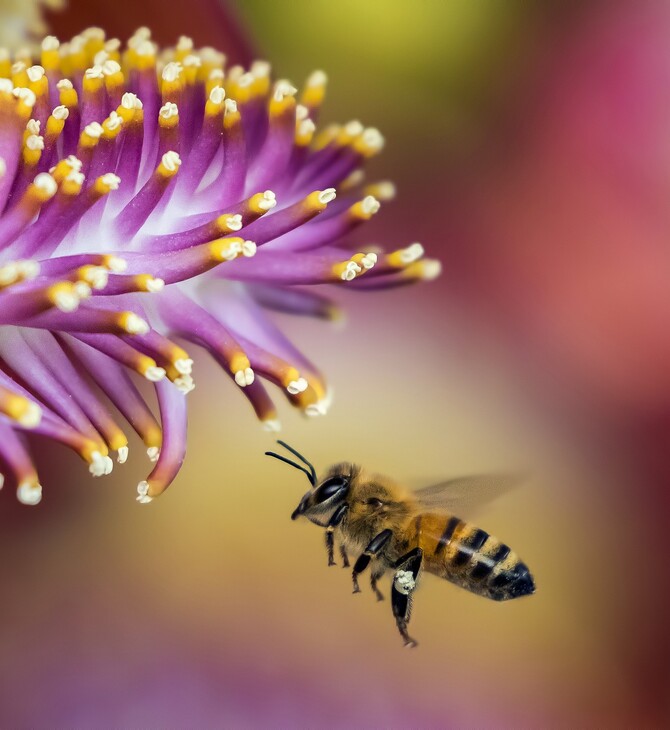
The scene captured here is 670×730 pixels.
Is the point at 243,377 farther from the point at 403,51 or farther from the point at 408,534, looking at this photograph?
the point at 403,51

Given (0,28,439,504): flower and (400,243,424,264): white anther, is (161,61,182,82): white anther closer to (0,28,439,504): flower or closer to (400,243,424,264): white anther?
(0,28,439,504): flower

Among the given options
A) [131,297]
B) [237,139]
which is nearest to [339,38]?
[237,139]

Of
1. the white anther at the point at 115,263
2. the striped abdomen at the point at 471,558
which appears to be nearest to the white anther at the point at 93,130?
the white anther at the point at 115,263

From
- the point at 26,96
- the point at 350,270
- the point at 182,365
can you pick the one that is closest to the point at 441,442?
the point at 350,270

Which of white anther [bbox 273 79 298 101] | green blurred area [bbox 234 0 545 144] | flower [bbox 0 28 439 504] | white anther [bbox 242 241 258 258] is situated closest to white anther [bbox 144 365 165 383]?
flower [bbox 0 28 439 504]

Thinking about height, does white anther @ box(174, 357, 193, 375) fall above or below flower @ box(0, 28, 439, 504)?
below

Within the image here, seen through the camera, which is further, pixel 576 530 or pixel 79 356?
pixel 576 530

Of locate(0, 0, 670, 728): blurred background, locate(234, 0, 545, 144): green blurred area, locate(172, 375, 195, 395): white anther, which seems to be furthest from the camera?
locate(234, 0, 545, 144): green blurred area

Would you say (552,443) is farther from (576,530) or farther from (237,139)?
(237,139)
